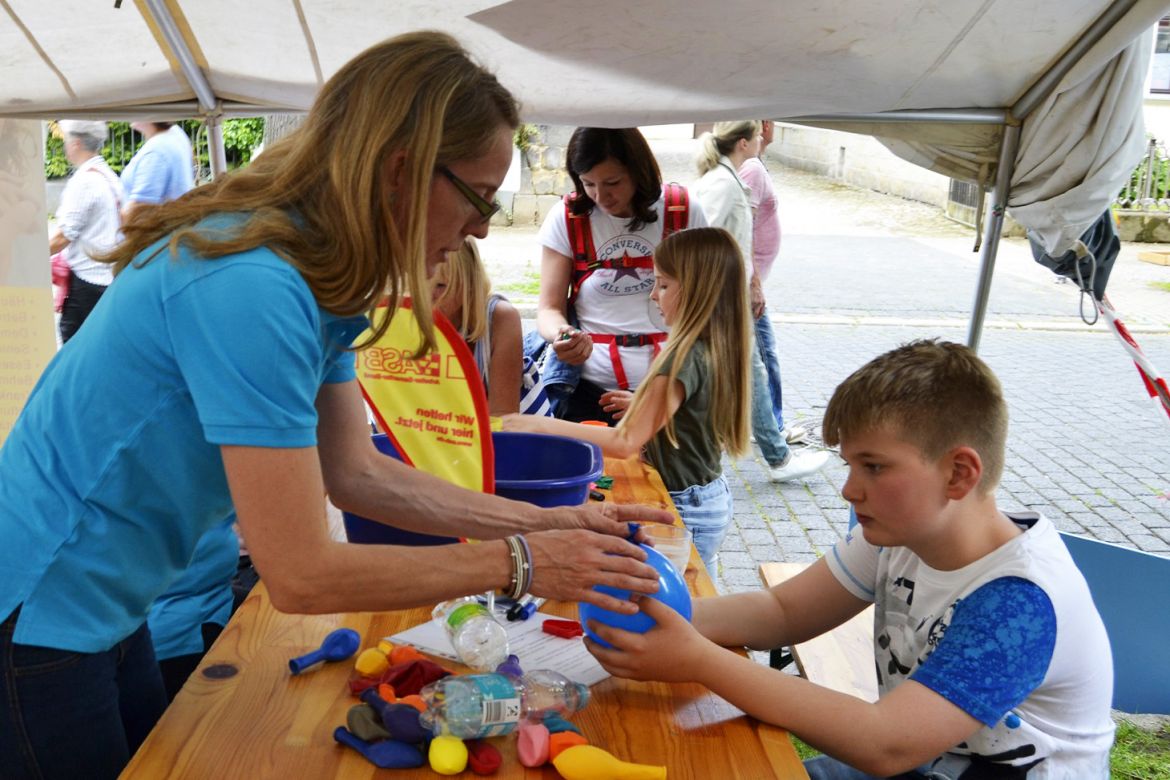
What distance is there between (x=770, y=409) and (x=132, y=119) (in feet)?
11.2

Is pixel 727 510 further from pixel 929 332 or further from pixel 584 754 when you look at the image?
pixel 929 332

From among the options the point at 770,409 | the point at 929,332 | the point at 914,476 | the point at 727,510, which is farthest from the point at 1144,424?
the point at 914,476

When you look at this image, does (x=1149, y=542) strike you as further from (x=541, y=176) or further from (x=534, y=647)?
(x=541, y=176)

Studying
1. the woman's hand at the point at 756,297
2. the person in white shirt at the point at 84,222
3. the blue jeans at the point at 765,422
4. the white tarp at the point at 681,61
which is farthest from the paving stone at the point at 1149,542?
the person in white shirt at the point at 84,222

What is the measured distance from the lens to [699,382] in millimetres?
2820

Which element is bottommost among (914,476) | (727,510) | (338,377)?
(727,510)

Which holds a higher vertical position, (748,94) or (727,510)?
(748,94)

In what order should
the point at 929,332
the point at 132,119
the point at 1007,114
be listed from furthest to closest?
1. the point at 929,332
2. the point at 132,119
3. the point at 1007,114

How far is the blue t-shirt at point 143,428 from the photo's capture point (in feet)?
3.86

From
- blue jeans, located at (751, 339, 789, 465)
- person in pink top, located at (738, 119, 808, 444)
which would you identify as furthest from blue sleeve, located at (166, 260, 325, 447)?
person in pink top, located at (738, 119, 808, 444)

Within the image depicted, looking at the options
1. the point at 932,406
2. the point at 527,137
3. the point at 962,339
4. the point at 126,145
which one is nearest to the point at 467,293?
the point at 932,406

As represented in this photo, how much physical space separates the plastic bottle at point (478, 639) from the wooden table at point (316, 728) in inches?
5.7

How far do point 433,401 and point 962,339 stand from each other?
6677 millimetres

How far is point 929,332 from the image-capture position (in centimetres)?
852
